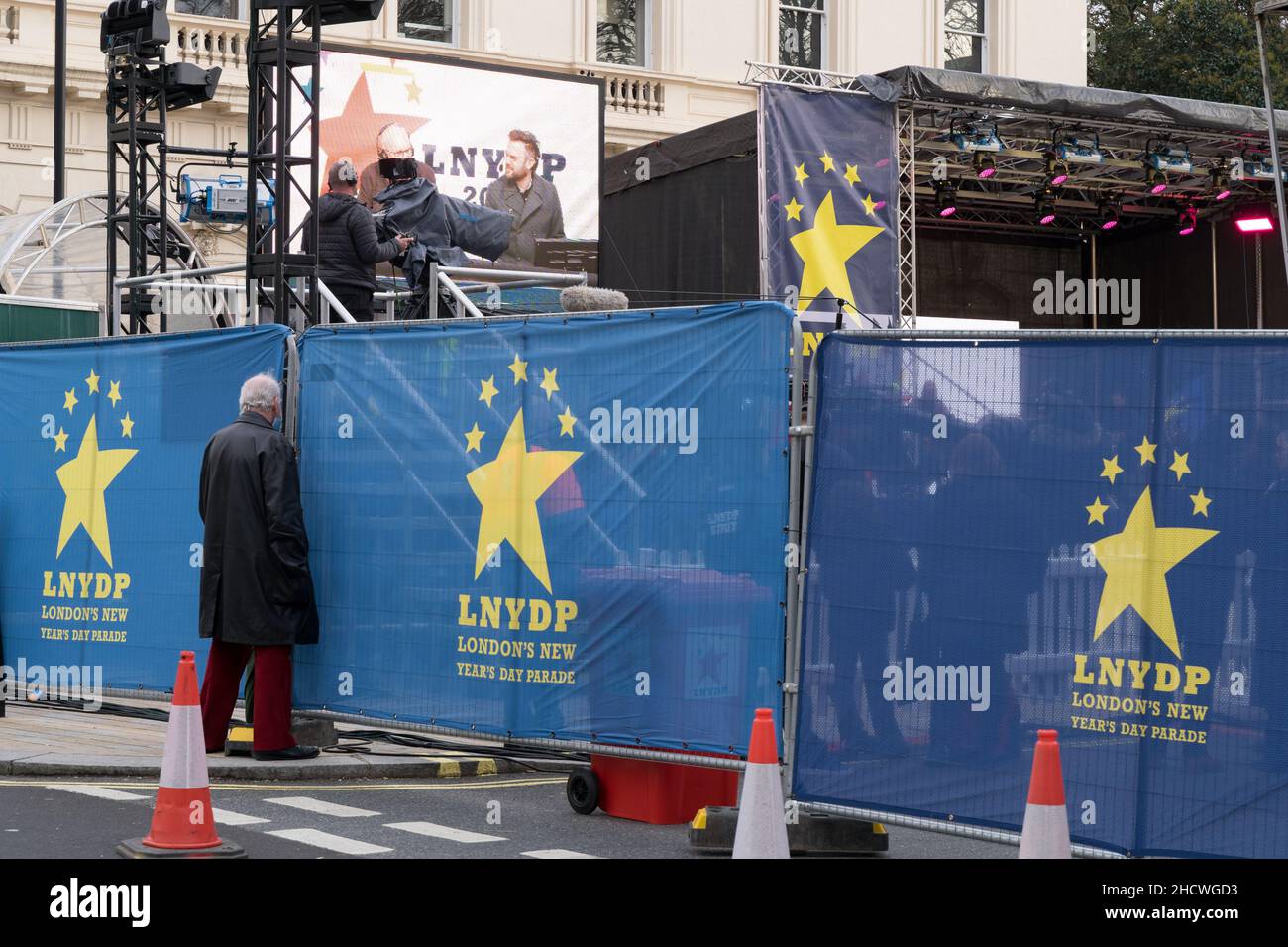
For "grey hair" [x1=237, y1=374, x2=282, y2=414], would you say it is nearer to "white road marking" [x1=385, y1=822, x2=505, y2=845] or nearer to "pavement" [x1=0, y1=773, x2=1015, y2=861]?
"pavement" [x1=0, y1=773, x2=1015, y2=861]

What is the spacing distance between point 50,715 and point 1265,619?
8203mm

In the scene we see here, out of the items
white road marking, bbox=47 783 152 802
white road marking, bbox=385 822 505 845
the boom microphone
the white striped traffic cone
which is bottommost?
white road marking, bbox=385 822 505 845

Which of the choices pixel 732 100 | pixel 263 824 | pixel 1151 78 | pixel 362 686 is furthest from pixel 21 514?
pixel 1151 78

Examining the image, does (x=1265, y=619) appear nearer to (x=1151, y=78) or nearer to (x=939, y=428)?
(x=939, y=428)

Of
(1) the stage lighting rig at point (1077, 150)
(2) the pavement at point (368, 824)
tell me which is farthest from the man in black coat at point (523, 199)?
(2) the pavement at point (368, 824)

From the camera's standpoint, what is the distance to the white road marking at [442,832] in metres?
8.22

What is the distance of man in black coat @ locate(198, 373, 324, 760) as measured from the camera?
9852 mm

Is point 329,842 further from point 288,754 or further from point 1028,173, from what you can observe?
point 1028,173

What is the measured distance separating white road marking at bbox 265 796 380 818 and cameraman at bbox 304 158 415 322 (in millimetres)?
6651

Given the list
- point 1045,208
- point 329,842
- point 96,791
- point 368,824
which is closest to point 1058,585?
point 329,842

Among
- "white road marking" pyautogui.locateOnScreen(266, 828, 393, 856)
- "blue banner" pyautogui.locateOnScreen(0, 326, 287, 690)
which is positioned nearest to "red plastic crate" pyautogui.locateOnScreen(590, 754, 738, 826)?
"white road marking" pyautogui.locateOnScreen(266, 828, 393, 856)

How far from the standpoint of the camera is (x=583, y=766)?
9070 millimetres

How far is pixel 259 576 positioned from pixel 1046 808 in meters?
5.24

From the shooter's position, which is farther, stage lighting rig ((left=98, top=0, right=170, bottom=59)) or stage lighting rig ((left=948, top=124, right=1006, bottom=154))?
stage lighting rig ((left=948, top=124, right=1006, bottom=154))
